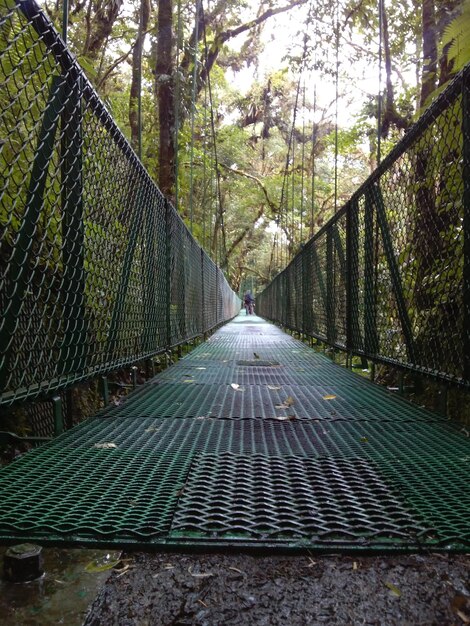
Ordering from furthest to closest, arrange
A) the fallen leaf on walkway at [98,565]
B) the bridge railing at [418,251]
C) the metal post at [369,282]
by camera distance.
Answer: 1. the metal post at [369,282]
2. the bridge railing at [418,251]
3. the fallen leaf on walkway at [98,565]

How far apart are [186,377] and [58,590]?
243 cm

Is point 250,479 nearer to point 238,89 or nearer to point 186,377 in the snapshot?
point 186,377

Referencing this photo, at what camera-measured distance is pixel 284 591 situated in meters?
0.78

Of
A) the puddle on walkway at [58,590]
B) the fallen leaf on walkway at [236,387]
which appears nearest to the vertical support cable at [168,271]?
the fallen leaf on walkway at [236,387]

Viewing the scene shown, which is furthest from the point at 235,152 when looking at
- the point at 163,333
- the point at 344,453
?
the point at 344,453

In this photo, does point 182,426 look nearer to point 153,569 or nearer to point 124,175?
point 153,569

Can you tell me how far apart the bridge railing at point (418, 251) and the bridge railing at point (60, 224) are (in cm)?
124

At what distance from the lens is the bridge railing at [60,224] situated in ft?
4.50

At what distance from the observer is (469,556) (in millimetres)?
878

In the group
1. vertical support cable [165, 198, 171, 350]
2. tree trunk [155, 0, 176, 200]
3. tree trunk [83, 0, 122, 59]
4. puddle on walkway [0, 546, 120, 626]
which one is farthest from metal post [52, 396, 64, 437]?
tree trunk [83, 0, 122, 59]

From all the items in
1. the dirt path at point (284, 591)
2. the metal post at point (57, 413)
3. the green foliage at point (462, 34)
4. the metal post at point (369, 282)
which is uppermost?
the green foliage at point (462, 34)

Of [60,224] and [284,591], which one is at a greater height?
[60,224]

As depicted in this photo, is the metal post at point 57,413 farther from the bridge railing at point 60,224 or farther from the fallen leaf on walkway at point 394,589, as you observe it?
the fallen leaf on walkway at point 394,589

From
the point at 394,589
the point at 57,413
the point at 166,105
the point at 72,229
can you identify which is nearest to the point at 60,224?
the point at 72,229
